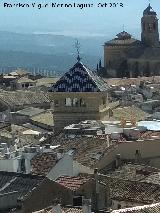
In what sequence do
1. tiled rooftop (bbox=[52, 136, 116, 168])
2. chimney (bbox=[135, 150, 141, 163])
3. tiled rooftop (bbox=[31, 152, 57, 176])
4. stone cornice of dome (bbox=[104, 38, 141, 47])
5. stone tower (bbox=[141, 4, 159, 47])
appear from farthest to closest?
stone tower (bbox=[141, 4, 159, 47]) → stone cornice of dome (bbox=[104, 38, 141, 47]) → chimney (bbox=[135, 150, 141, 163]) → tiled rooftop (bbox=[52, 136, 116, 168]) → tiled rooftop (bbox=[31, 152, 57, 176])

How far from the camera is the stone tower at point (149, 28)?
102 meters

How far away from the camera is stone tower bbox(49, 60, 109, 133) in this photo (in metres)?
37.2

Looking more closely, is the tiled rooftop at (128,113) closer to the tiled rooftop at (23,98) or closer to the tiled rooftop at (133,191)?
the tiled rooftop at (23,98)

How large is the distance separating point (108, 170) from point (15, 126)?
789 inches

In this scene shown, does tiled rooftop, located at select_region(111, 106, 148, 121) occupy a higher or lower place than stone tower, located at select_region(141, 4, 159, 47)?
lower

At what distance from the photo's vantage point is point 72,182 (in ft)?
71.6

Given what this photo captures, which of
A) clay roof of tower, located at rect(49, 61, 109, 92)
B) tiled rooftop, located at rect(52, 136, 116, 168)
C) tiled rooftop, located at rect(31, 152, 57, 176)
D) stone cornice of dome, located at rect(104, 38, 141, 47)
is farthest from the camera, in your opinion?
stone cornice of dome, located at rect(104, 38, 141, 47)

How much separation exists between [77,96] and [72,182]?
1586cm

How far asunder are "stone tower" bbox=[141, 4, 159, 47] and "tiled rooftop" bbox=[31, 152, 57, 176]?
76.1 meters

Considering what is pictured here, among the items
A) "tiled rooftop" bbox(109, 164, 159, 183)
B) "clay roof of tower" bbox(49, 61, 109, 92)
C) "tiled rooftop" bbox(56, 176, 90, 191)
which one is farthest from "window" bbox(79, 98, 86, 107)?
"tiled rooftop" bbox(56, 176, 90, 191)

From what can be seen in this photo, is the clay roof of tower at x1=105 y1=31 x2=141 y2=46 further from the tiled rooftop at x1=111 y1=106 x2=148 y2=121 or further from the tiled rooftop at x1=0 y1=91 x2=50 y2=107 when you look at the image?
the tiled rooftop at x1=111 y1=106 x2=148 y2=121

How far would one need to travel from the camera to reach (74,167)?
24.8 m

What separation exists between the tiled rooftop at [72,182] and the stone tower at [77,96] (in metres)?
14.4

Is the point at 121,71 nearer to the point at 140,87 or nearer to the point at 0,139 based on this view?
the point at 140,87
